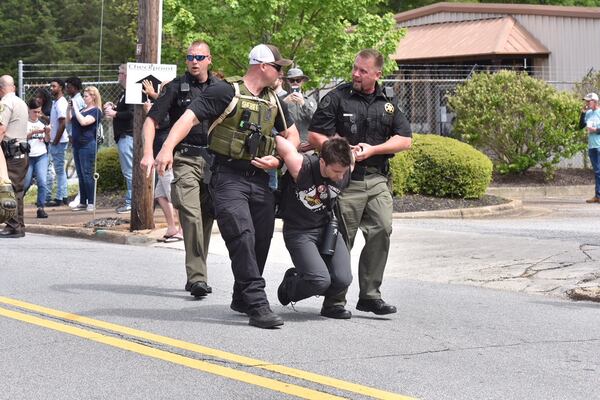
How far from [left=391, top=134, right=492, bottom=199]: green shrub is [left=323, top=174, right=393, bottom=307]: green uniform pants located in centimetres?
1037

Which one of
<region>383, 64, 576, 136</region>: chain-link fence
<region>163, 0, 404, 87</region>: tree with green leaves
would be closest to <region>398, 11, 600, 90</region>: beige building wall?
<region>383, 64, 576, 136</region>: chain-link fence

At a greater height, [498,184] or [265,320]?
[498,184]

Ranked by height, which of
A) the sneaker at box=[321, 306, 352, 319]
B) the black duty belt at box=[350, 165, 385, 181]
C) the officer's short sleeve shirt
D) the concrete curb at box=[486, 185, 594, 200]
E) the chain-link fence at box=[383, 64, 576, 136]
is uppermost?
the chain-link fence at box=[383, 64, 576, 136]


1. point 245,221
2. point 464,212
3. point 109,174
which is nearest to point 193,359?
point 245,221

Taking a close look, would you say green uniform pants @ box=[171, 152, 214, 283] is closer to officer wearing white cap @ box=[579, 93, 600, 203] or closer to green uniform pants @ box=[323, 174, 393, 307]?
green uniform pants @ box=[323, 174, 393, 307]

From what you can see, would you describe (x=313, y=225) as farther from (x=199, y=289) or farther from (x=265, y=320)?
(x=199, y=289)

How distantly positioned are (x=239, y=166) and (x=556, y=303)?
304 centimetres

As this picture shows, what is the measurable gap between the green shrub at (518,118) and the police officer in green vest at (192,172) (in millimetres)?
13493

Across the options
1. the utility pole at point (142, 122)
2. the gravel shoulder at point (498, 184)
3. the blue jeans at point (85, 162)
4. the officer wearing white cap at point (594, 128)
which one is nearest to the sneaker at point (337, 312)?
the utility pole at point (142, 122)

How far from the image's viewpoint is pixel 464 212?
17984 mm

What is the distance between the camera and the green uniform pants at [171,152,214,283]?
9336 mm

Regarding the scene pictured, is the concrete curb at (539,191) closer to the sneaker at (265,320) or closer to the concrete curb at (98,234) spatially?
the concrete curb at (98,234)

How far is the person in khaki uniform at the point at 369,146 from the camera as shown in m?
8.44

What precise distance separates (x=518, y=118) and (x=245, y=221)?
51.5ft
